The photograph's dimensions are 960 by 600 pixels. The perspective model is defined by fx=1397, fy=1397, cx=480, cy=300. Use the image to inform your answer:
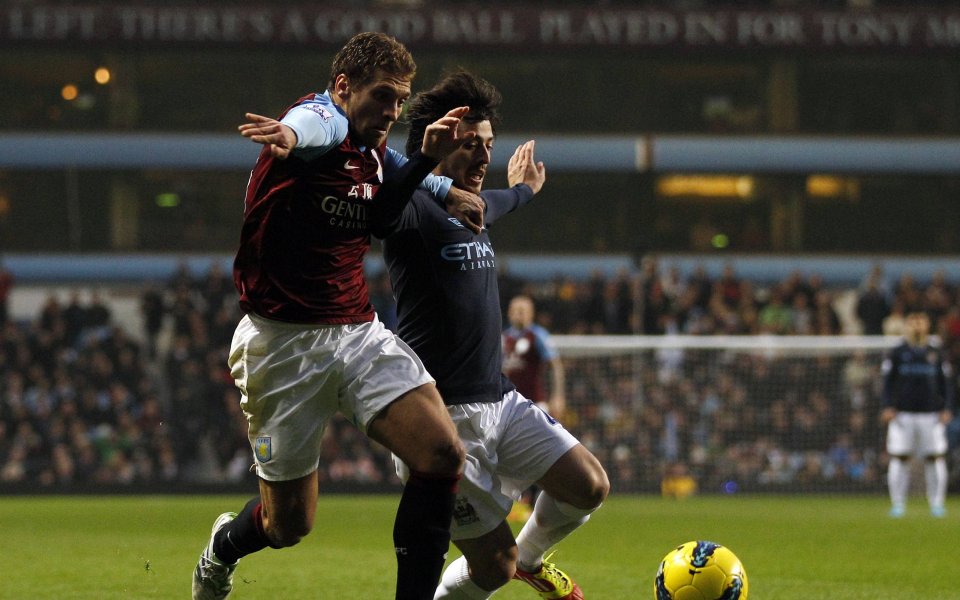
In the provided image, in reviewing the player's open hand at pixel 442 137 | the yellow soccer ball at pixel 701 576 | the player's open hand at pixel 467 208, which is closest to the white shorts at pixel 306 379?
the player's open hand at pixel 467 208

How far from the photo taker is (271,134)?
4.86 meters

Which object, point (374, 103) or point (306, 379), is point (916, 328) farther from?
point (306, 379)

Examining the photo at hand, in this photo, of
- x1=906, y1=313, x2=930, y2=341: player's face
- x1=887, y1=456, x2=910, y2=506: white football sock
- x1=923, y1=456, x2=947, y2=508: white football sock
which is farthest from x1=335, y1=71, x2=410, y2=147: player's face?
x1=923, y1=456, x2=947, y2=508: white football sock

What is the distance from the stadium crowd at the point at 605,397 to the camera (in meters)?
19.8

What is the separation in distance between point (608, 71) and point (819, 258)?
211 inches

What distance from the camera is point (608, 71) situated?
2644 cm

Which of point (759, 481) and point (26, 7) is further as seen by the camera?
point (26, 7)

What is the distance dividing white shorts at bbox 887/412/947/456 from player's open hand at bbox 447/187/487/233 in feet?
38.5

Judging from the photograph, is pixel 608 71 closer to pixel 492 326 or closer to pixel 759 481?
pixel 759 481

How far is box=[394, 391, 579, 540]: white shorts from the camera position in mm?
5848

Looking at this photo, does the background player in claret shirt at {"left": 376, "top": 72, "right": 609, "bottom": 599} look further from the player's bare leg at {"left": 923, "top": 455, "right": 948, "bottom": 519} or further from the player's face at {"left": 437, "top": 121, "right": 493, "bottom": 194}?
the player's bare leg at {"left": 923, "top": 455, "right": 948, "bottom": 519}

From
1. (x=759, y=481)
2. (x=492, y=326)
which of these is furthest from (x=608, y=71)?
(x=492, y=326)

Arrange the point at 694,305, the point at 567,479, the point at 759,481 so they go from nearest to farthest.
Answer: the point at 567,479 → the point at 759,481 → the point at 694,305

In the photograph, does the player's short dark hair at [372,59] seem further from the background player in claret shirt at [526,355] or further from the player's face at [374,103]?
the background player in claret shirt at [526,355]
